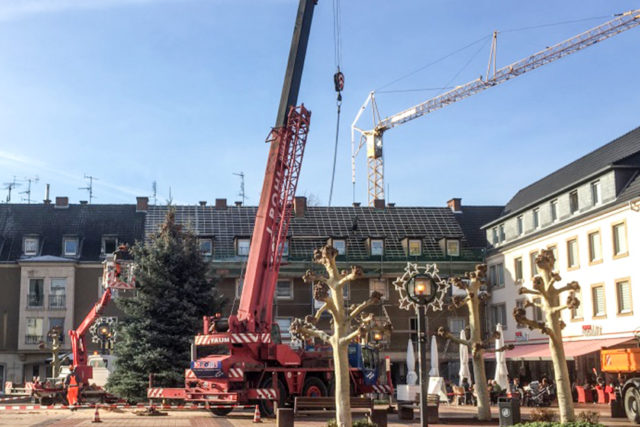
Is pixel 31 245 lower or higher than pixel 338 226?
lower

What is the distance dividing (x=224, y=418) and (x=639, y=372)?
43.0 feet

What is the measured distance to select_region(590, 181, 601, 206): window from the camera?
43656mm

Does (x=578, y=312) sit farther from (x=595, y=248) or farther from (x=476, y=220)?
(x=476, y=220)

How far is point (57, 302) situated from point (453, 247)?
1090 inches

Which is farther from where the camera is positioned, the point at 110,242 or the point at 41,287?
the point at 110,242

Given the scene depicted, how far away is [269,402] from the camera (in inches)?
1104

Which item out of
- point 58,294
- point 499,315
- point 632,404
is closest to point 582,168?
point 499,315

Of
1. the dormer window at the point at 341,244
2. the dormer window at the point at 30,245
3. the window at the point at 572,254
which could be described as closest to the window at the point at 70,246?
the dormer window at the point at 30,245

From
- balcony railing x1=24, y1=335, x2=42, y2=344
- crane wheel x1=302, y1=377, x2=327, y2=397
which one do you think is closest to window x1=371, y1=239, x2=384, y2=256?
balcony railing x1=24, y1=335, x2=42, y2=344

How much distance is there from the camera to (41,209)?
62469 mm

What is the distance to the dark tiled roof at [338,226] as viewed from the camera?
59.8 meters

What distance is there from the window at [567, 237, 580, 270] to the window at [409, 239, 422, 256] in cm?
1528

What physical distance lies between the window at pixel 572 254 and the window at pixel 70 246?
33.1m

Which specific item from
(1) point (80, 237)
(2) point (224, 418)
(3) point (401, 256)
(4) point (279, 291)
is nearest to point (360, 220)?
(3) point (401, 256)
